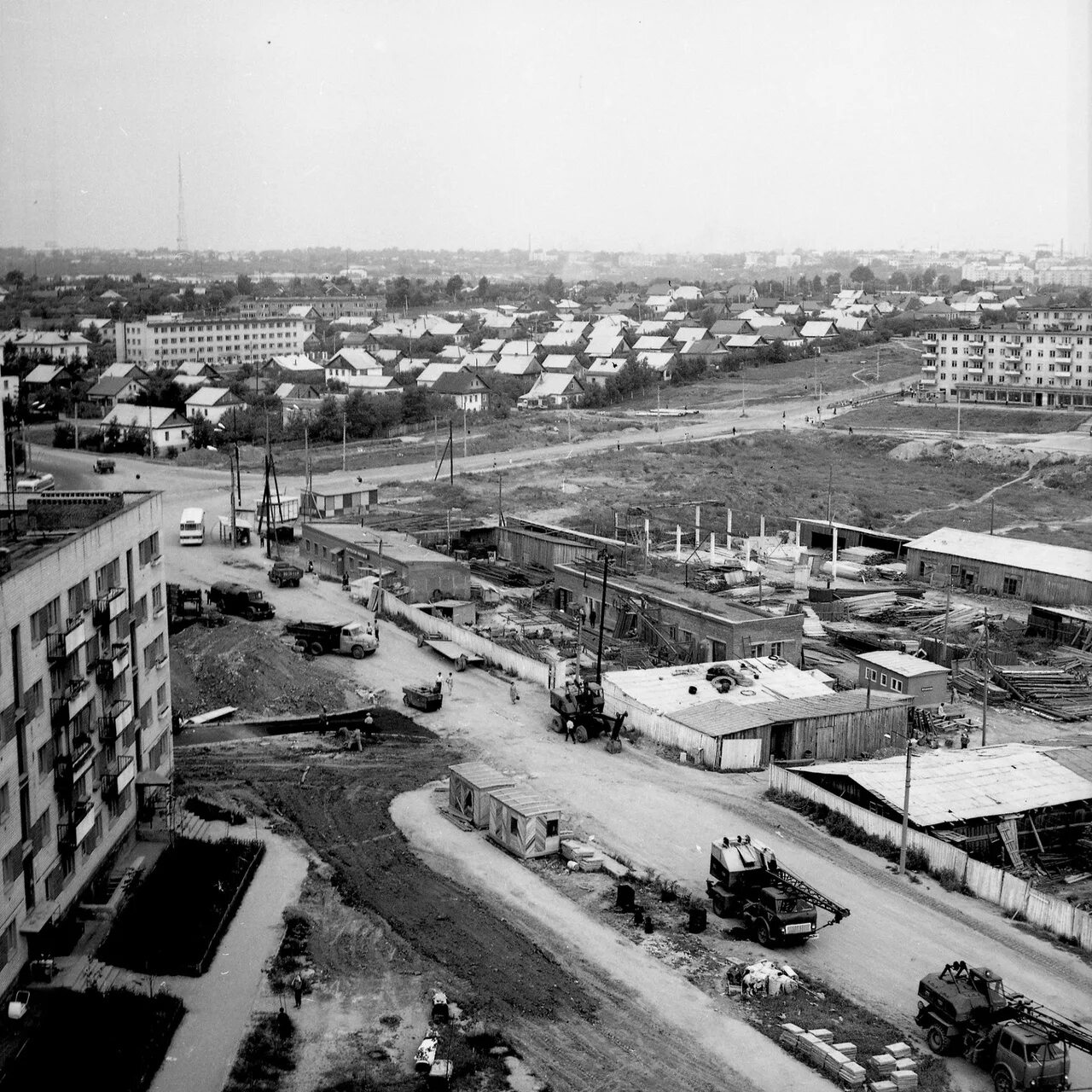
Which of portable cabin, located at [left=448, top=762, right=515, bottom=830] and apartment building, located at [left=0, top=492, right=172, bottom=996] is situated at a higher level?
apartment building, located at [left=0, top=492, right=172, bottom=996]

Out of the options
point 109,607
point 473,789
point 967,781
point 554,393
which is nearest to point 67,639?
point 109,607

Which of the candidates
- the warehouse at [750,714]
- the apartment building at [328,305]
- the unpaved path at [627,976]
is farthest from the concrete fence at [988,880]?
the apartment building at [328,305]

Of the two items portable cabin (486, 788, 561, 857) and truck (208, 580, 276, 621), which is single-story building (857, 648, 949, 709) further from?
truck (208, 580, 276, 621)

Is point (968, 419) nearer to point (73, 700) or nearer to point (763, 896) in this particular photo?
point (763, 896)

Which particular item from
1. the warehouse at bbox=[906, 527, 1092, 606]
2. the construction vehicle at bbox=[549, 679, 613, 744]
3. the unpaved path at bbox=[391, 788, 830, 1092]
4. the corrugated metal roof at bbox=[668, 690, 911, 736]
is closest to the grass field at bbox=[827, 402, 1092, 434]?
the warehouse at bbox=[906, 527, 1092, 606]

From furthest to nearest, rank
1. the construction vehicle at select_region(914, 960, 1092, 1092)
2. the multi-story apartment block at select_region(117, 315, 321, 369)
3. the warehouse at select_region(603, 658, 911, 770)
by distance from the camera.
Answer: the multi-story apartment block at select_region(117, 315, 321, 369), the warehouse at select_region(603, 658, 911, 770), the construction vehicle at select_region(914, 960, 1092, 1092)

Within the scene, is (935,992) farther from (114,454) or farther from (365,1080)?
(114,454)

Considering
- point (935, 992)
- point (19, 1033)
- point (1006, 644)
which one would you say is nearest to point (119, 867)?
point (19, 1033)
